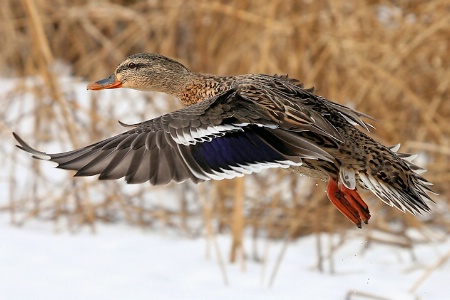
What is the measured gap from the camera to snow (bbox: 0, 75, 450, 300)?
19.0ft

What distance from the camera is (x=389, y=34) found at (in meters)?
7.11

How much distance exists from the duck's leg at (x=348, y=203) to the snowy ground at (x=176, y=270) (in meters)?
1.04

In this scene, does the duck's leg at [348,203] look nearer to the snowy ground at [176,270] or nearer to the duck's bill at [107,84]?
the snowy ground at [176,270]

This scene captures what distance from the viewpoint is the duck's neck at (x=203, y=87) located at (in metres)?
4.69

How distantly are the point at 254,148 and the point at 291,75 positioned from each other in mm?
2638

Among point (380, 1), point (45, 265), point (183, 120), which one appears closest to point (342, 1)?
point (380, 1)

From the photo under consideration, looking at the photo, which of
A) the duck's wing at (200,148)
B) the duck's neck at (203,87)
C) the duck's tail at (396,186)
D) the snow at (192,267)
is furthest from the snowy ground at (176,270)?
the duck's wing at (200,148)

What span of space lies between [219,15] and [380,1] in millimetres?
1195

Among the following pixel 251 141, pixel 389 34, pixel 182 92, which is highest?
pixel 389 34

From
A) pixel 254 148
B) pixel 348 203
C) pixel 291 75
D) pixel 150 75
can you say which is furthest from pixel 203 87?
pixel 291 75

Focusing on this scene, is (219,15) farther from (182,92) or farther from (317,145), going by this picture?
(317,145)

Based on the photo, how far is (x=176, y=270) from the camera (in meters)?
6.27

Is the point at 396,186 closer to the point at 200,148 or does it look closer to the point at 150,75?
the point at 200,148

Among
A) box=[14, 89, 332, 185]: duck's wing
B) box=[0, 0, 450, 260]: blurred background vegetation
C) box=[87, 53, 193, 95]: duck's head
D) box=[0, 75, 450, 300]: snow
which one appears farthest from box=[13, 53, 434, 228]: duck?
box=[0, 0, 450, 260]: blurred background vegetation
